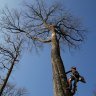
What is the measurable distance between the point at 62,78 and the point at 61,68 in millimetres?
601

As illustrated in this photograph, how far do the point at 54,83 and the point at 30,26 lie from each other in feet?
29.3

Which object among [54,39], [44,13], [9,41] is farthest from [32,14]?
[54,39]

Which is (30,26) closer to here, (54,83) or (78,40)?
(78,40)

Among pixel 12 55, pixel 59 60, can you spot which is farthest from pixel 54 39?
pixel 12 55

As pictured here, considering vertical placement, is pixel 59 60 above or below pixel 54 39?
below

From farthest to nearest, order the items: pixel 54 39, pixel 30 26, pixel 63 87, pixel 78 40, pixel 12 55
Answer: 1. pixel 12 55
2. pixel 30 26
3. pixel 78 40
4. pixel 54 39
5. pixel 63 87

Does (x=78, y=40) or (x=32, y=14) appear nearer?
(x=78, y=40)

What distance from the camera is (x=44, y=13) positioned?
16.0 metres

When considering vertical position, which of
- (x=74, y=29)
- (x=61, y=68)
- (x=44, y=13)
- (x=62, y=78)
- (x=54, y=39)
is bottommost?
(x=62, y=78)

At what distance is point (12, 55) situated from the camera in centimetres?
1752

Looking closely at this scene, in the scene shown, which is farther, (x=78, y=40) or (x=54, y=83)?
(x=78, y=40)

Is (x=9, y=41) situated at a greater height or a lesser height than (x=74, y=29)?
greater

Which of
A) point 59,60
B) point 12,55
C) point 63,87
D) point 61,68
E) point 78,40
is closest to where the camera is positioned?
point 63,87

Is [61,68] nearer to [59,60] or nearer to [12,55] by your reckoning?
[59,60]
